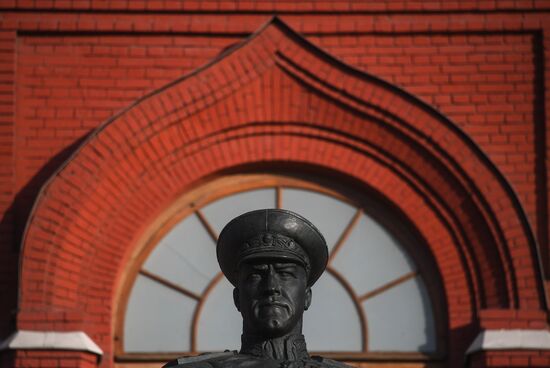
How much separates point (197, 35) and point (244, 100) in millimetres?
593

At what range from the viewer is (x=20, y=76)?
11336 millimetres

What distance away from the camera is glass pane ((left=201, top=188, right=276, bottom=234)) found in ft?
37.2

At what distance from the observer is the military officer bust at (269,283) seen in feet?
13.9

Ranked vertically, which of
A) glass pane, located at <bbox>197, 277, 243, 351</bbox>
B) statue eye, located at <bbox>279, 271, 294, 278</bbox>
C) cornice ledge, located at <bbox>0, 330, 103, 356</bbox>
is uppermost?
glass pane, located at <bbox>197, 277, 243, 351</bbox>

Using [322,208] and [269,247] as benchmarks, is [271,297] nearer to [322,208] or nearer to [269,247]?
[269,247]

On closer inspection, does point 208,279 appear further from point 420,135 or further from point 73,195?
point 420,135

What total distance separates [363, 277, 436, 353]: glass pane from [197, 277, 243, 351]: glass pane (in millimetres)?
952

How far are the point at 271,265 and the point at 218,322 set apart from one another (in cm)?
679

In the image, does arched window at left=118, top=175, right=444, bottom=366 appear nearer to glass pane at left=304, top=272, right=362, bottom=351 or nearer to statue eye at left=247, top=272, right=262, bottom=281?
glass pane at left=304, top=272, right=362, bottom=351

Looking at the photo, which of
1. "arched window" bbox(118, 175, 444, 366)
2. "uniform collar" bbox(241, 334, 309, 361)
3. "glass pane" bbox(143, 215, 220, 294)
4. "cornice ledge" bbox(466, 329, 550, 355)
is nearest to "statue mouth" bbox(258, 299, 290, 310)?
"uniform collar" bbox(241, 334, 309, 361)

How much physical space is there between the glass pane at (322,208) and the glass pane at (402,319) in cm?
59

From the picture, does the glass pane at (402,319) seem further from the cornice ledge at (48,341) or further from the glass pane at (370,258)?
the cornice ledge at (48,341)

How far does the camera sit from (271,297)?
4.23 metres

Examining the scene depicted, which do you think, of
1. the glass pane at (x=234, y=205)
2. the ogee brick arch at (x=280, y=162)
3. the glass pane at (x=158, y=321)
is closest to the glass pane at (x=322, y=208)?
the glass pane at (x=234, y=205)
